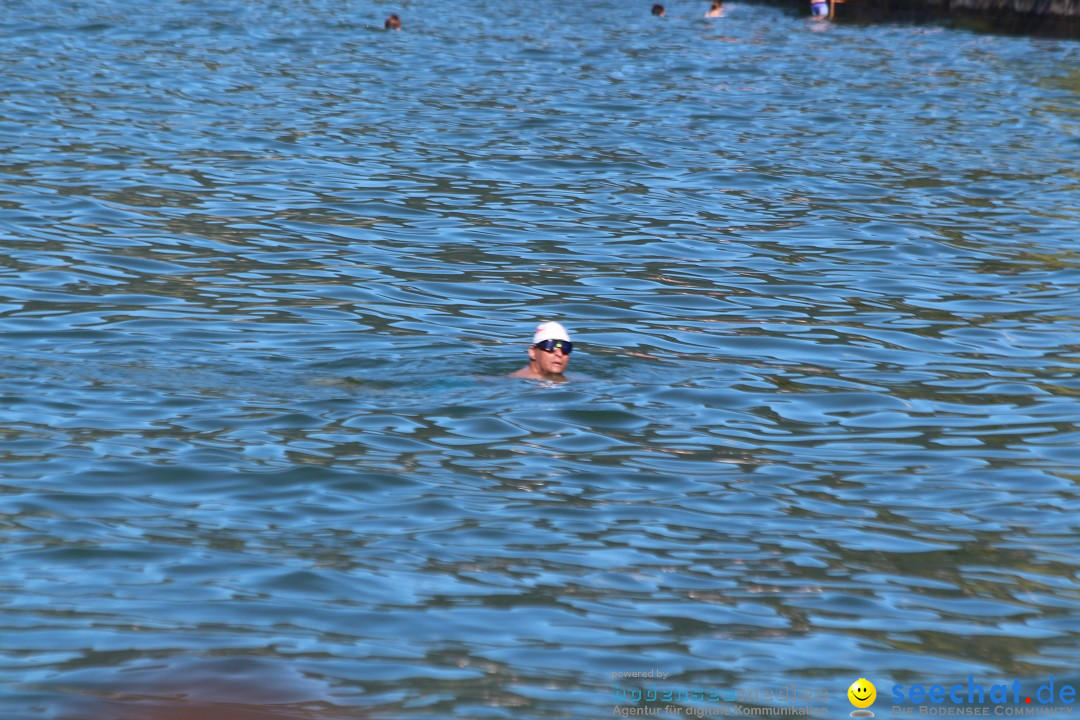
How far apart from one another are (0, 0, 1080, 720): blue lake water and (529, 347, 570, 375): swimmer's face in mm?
163

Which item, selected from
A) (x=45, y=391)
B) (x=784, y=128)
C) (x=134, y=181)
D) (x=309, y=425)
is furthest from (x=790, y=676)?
(x=784, y=128)

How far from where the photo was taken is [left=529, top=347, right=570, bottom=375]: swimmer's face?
1330 centimetres

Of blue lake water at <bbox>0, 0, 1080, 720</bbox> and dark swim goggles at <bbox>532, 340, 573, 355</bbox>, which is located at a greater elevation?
dark swim goggles at <bbox>532, 340, 573, 355</bbox>

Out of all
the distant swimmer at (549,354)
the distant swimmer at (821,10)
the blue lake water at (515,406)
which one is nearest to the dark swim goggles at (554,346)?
the distant swimmer at (549,354)

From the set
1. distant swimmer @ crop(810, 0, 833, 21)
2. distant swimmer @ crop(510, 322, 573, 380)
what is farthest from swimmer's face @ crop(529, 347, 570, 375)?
distant swimmer @ crop(810, 0, 833, 21)

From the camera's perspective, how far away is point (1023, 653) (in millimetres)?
8141

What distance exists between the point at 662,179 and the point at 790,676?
16450 mm

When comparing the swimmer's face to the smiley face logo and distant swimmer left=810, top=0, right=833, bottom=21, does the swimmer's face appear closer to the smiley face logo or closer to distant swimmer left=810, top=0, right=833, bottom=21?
the smiley face logo

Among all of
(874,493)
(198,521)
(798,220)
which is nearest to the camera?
(198,521)

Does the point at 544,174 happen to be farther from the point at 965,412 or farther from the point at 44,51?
the point at 44,51

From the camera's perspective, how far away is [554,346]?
13.3 m

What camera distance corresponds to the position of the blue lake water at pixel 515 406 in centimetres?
800

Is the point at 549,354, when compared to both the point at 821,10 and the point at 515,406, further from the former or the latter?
the point at 821,10

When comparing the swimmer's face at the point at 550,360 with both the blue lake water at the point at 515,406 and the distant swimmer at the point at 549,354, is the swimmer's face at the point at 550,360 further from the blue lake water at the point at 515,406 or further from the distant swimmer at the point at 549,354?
the blue lake water at the point at 515,406
